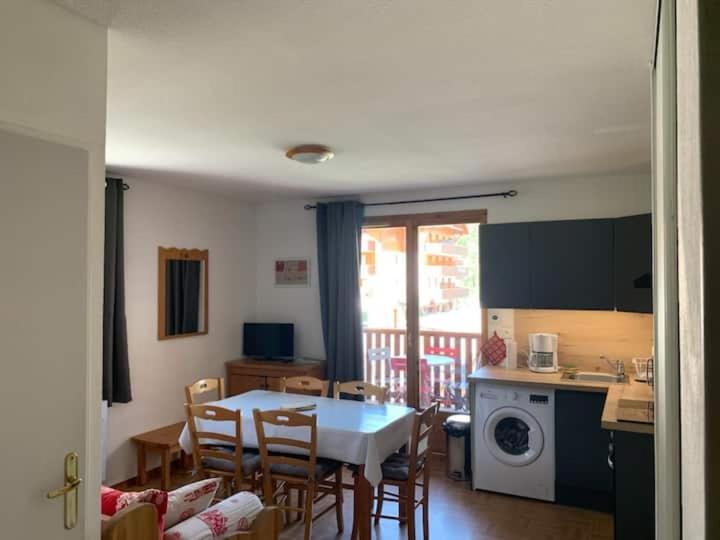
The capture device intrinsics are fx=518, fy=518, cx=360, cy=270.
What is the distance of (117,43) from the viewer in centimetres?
184

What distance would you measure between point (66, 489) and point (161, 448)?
2756 millimetres

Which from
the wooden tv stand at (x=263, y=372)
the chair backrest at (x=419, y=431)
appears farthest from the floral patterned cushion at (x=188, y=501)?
the wooden tv stand at (x=263, y=372)

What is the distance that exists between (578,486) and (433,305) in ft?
6.45

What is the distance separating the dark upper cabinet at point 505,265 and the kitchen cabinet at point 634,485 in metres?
1.68

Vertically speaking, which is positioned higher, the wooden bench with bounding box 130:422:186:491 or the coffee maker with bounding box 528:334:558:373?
the coffee maker with bounding box 528:334:558:373

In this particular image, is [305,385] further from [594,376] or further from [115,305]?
[594,376]

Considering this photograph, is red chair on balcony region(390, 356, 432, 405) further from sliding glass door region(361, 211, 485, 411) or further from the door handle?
the door handle

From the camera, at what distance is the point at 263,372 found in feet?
16.6

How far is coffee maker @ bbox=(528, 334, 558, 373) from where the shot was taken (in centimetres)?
424

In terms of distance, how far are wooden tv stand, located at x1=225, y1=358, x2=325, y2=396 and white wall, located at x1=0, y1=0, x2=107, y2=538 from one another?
3.29 metres

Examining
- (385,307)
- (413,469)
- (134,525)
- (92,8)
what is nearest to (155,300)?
(385,307)

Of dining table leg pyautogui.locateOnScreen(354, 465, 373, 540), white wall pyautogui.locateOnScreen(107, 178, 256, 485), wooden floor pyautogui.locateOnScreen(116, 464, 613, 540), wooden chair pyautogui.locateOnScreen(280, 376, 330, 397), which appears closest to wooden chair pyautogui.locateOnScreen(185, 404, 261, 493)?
wooden floor pyautogui.locateOnScreen(116, 464, 613, 540)

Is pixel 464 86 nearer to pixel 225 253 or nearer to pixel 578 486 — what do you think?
pixel 578 486

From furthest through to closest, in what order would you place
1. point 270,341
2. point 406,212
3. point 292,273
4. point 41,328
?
point 292,273, point 270,341, point 406,212, point 41,328
